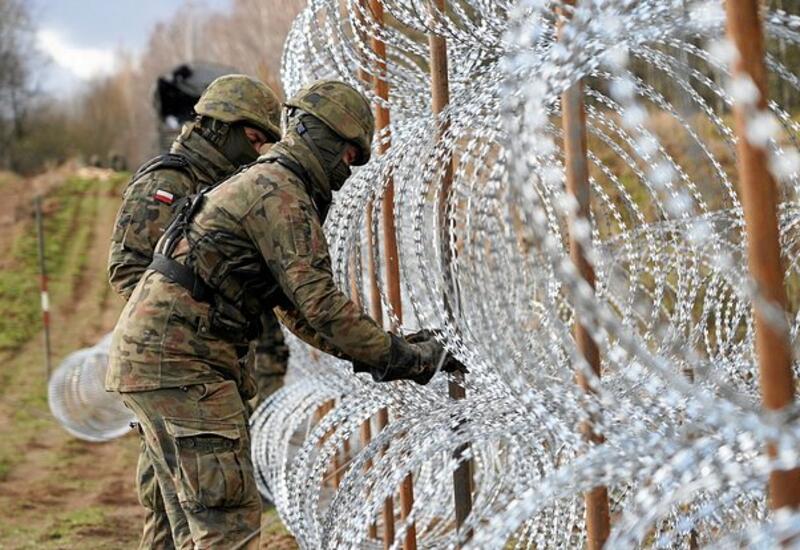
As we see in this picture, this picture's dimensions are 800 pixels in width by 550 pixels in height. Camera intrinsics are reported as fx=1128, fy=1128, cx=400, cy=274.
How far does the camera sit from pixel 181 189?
15.1 ft

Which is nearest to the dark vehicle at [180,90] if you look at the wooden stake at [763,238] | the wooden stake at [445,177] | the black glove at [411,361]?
the wooden stake at [445,177]

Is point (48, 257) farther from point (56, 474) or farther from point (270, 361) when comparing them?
point (270, 361)

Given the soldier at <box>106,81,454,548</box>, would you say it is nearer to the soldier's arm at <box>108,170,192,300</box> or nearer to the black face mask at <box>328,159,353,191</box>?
the black face mask at <box>328,159,353,191</box>

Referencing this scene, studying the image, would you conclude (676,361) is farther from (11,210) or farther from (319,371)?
(11,210)

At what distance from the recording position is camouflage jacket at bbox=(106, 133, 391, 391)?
3484 mm

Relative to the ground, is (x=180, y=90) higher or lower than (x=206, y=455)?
higher

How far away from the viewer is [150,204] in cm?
455

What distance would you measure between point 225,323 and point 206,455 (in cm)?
44

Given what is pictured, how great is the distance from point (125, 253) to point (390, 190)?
1.12 m

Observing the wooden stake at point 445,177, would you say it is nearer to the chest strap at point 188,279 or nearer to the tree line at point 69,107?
the chest strap at point 188,279

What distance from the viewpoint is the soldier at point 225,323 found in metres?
3.57

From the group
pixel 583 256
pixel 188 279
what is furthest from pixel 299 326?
pixel 583 256

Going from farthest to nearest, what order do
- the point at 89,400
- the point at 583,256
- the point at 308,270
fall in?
the point at 89,400 < the point at 308,270 < the point at 583,256

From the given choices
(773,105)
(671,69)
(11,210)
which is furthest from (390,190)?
(11,210)
